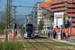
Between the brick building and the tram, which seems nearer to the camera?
the tram

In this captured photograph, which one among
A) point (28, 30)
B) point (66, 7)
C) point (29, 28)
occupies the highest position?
point (66, 7)

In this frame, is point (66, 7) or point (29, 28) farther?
point (66, 7)

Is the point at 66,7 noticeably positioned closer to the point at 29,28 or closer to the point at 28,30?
the point at 29,28

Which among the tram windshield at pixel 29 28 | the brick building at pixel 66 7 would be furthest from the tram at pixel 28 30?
the brick building at pixel 66 7

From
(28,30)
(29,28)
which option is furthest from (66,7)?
(28,30)

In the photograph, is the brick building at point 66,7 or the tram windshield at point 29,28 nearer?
the tram windshield at point 29,28

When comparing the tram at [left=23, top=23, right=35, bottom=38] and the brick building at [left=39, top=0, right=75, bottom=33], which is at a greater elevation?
the brick building at [left=39, top=0, right=75, bottom=33]

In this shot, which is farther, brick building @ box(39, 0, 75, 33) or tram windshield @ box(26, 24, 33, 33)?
brick building @ box(39, 0, 75, 33)

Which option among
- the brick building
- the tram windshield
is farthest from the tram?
the brick building

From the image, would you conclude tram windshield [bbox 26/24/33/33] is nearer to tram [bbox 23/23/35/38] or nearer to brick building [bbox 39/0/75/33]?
tram [bbox 23/23/35/38]

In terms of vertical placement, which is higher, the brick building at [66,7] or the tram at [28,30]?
the brick building at [66,7]

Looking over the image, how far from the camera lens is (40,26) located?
74.6m

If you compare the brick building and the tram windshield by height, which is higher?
the brick building

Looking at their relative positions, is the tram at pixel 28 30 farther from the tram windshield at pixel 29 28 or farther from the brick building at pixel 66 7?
the brick building at pixel 66 7
